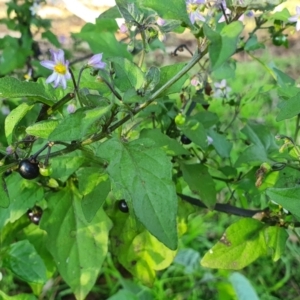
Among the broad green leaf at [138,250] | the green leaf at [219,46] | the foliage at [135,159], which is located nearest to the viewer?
the green leaf at [219,46]

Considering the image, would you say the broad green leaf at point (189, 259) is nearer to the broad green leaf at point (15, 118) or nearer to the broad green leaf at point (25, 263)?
the broad green leaf at point (25, 263)

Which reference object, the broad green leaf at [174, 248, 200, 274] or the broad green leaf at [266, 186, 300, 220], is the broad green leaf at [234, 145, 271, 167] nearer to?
the broad green leaf at [266, 186, 300, 220]

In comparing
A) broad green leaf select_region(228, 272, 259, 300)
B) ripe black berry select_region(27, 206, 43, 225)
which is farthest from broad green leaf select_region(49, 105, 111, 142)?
broad green leaf select_region(228, 272, 259, 300)

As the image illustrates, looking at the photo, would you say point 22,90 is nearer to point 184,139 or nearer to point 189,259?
point 184,139

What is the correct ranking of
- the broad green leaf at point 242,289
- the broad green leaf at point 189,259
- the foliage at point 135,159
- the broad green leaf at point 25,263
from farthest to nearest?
the broad green leaf at point 189,259, the broad green leaf at point 242,289, the broad green leaf at point 25,263, the foliage at point 135,159

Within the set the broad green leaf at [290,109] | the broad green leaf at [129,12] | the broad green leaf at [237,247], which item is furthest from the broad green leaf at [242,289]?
the broad green leaf at [129,12]

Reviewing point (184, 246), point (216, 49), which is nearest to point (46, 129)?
point (216, 49)
